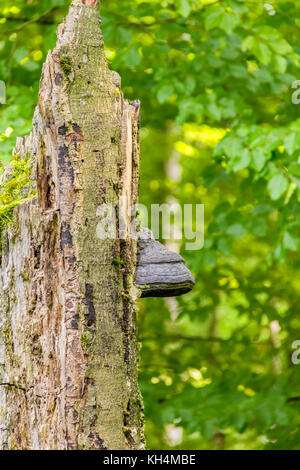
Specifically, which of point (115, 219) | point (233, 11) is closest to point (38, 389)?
point (115, 219)

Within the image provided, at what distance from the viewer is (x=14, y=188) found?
2332mm

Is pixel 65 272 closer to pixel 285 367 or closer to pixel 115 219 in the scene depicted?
pixel 115 219

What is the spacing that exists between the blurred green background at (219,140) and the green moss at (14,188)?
3.71ft

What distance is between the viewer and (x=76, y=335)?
197cm

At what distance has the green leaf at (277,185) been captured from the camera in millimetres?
4243

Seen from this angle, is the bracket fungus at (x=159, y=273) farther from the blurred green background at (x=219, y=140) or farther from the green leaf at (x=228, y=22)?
the green leaf at (x=228, y=22)

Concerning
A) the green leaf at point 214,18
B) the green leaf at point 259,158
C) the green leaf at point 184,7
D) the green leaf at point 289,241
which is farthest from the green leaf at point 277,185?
the green leaf at point 184,7

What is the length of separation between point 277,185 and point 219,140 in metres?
0.87

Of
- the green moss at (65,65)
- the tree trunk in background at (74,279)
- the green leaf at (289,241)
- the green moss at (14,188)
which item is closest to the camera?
the tree trunk in background at (74,279)

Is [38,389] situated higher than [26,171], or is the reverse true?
[26,171]

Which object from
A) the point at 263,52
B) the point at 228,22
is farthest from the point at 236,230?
the point at 228,22

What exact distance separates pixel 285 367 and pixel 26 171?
501cm

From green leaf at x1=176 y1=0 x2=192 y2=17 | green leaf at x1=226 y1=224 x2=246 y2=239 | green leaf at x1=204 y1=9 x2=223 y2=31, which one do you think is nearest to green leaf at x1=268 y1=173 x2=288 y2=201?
green leaf at x1=226 y1=224 x2=246 y2=239

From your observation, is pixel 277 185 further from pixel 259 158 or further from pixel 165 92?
pixel 165 92
